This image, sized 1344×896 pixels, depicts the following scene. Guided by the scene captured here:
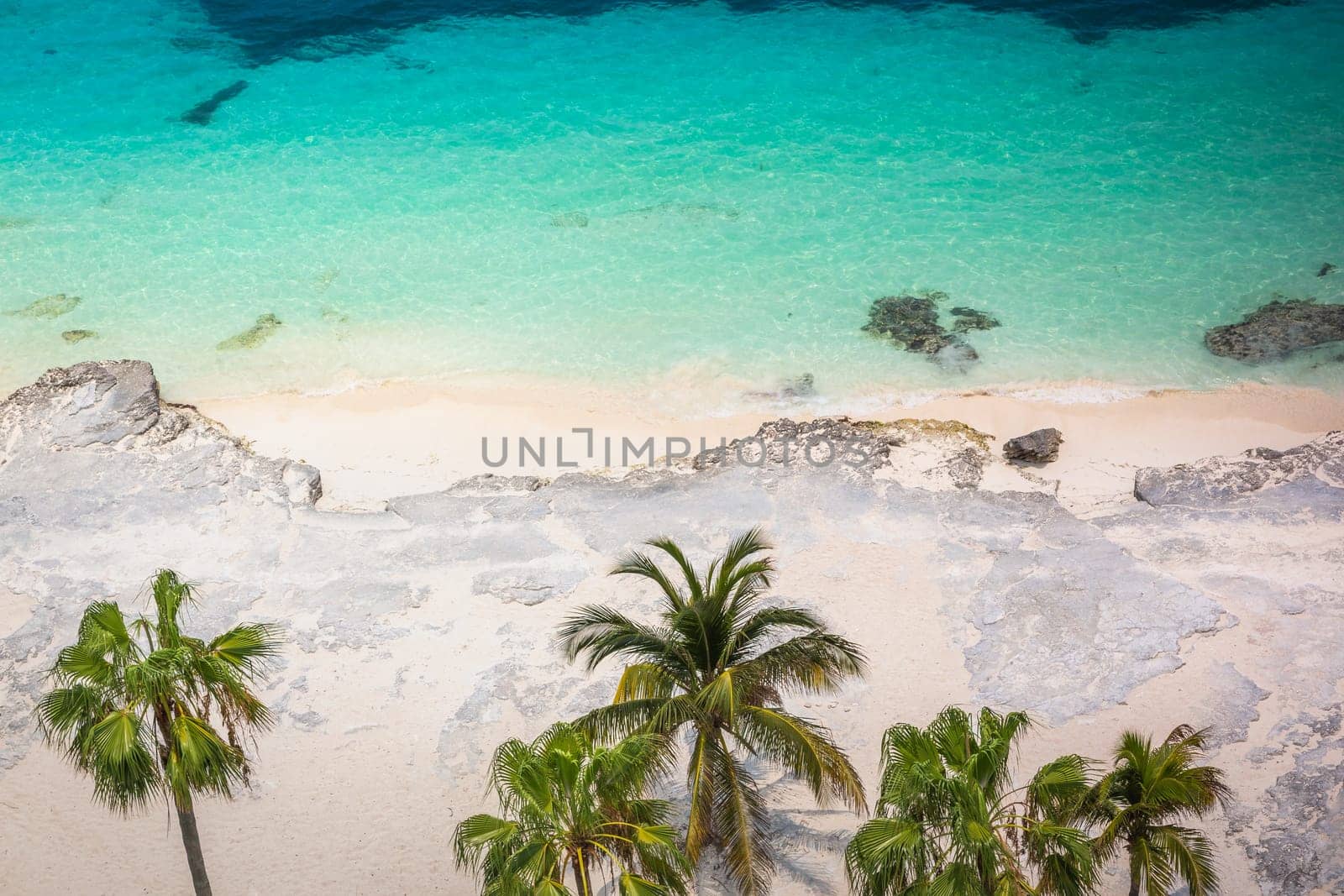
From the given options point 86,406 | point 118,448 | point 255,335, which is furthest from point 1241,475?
point 86,406

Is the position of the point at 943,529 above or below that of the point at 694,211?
below

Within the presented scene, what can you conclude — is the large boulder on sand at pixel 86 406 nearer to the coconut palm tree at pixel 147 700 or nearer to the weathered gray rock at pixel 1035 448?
the coconut palm tree at pixel 147 700

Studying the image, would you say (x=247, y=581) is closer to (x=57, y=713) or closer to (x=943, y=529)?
(x=57, y=713)

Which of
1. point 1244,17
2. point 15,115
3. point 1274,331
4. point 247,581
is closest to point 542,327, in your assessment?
point 247,581

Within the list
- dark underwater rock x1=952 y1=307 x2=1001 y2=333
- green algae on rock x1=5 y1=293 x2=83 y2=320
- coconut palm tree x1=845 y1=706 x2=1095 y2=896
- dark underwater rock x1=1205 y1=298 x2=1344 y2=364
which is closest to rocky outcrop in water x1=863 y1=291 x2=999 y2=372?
dark underwater rock x1=952 y1=307 x2=1001 y2=333

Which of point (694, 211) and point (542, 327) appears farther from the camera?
point (694, 211)

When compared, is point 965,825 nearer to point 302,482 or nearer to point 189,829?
point 189,829

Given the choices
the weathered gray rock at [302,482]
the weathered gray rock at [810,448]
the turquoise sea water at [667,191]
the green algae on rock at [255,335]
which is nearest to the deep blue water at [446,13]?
the turquoise sea water at [667,191]
